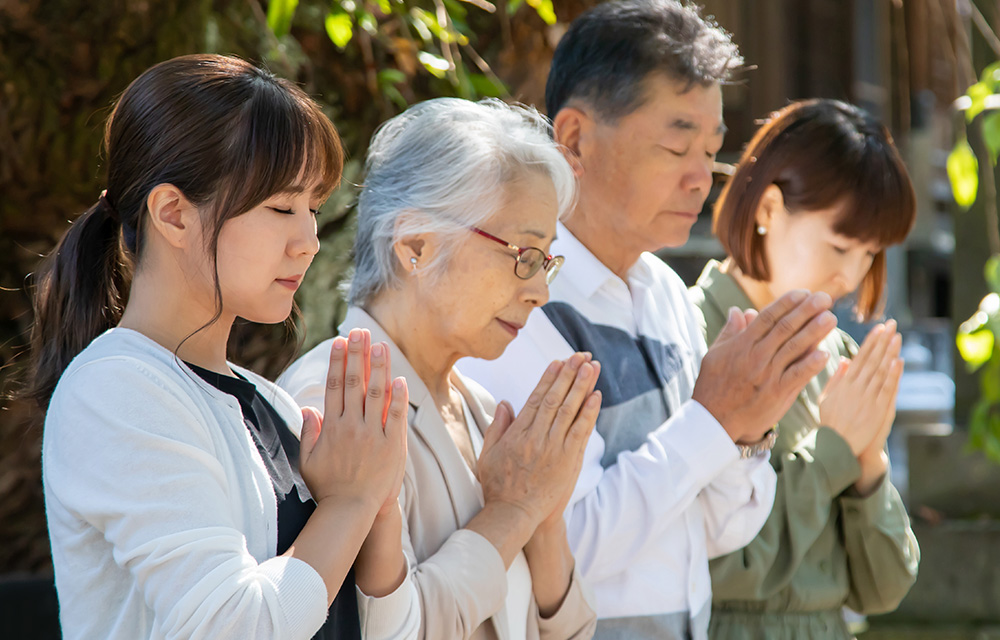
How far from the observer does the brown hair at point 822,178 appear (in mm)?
2572

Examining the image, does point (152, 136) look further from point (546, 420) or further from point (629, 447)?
point (629, 447)

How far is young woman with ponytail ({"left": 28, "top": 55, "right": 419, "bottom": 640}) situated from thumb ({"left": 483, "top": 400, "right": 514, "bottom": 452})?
37 cm

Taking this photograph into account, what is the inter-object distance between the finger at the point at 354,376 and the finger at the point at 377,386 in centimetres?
1

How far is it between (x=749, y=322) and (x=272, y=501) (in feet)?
3.87

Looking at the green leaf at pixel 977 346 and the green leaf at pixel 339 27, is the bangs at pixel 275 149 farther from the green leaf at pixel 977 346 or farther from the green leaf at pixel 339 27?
the green leaf at pixel 977 346

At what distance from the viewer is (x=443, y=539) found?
175 centimetres

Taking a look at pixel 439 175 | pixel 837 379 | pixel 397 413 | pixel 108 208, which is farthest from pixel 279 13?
pixel 837 379

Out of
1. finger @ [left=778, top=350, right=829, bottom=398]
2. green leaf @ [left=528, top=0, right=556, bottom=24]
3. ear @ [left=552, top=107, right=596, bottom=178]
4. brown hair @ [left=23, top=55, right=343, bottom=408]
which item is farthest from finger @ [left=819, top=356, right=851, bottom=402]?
brown hair @ [left=23, top=55, right=343, bottom=408]

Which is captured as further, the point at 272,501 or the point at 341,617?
the point at 341,617

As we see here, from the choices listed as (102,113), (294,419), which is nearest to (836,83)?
(102,113)

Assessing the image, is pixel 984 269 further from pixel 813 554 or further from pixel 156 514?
pixel 156 514

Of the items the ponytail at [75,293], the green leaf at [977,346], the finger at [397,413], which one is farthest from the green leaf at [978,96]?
the ponytail at [75,293]

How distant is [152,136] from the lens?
1391 millimetres

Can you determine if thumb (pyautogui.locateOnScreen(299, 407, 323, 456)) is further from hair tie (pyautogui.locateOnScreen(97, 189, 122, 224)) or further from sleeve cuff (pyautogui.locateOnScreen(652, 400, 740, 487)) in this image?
sleeve cuff (pyautogui.locateOnScreen(652, 400, 740, 487))
